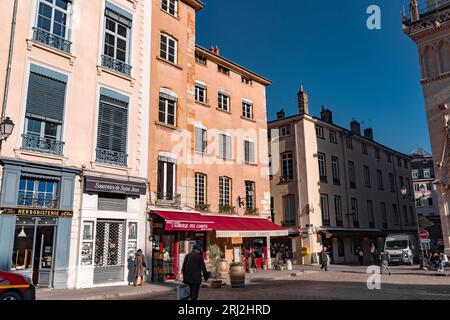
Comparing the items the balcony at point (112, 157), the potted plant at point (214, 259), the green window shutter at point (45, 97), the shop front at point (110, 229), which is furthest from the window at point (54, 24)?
the potted plant at point (214, 259)

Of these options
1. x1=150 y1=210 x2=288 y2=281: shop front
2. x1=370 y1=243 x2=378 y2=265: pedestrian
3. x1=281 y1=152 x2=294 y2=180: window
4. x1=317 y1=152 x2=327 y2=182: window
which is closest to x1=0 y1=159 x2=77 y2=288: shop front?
x1=150 y1=210 x2=288 y2=281: shop front

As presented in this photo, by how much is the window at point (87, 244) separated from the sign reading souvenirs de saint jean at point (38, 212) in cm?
87

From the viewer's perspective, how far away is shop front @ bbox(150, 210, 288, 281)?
671 inches

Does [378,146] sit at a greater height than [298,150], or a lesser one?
greater

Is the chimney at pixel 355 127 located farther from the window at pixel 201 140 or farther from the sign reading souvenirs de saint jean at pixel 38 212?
the sign reading souvenirs de saint jean at pixel 38 212

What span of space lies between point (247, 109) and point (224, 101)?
2.26 metres

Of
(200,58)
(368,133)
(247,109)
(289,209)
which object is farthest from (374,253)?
(200,58)

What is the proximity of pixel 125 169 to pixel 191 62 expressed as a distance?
7.45 metres

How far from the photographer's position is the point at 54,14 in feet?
49.5

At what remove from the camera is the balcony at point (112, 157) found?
618 inches

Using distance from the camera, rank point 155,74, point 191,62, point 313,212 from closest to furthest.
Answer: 1. point 155,74
2. point 191,62
3. point 313,212
